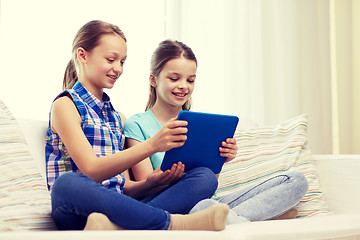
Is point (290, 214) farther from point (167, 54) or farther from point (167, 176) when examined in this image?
point (167, 54)

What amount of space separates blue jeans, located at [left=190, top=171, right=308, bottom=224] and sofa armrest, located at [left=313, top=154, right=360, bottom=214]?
254mm

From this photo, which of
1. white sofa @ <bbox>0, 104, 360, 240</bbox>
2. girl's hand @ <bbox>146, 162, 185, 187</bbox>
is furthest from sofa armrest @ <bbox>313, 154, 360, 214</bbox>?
girl's hand @ <bbox>146, 162, 185, 187</bbox>

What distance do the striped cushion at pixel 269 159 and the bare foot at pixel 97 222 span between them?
733 mm

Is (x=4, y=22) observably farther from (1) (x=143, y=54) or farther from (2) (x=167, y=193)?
(2) (x=167, y=193)

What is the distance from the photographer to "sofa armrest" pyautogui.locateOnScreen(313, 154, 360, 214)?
140 centimetres

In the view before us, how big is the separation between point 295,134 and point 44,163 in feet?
2.96

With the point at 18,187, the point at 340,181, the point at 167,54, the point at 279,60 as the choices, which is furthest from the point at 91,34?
the point at 279,60

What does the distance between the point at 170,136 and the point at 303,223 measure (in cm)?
39

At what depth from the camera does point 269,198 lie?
1190 millimetres

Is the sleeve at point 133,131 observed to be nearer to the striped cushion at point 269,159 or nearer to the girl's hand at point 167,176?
the girl's hand at point 167,176

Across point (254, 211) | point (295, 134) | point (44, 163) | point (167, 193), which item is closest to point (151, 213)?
point (167, 193)

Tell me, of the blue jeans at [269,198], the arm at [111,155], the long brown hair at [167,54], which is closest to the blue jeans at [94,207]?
the arm at [111,155]

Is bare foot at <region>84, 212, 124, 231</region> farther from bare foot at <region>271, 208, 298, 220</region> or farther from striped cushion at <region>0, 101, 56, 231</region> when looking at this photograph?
bare foot at <region>271, 208, 298, 220</region>

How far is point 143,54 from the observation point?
105 inches
